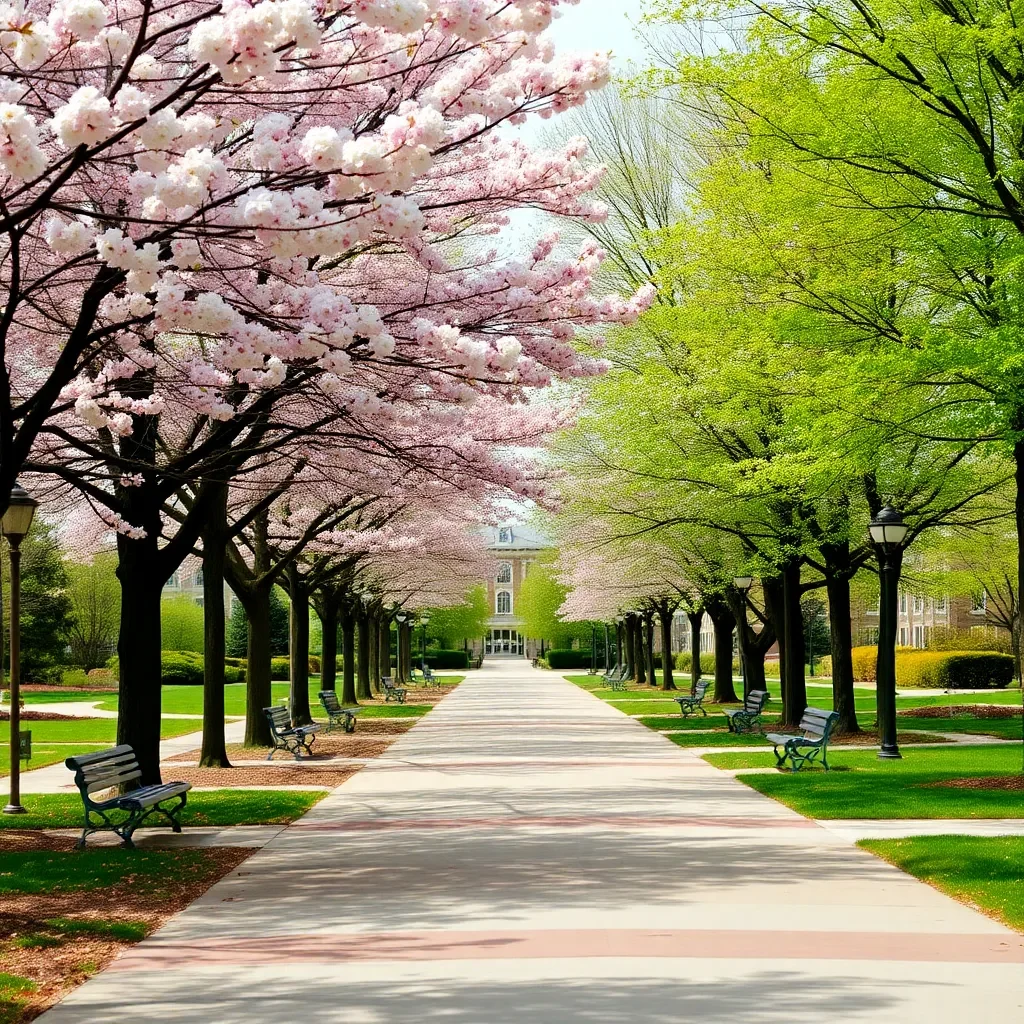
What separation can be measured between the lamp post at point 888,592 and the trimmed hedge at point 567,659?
85109 millimetres

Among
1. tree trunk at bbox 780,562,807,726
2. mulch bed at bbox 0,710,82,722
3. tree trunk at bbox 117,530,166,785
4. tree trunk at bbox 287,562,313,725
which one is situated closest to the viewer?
tree trunk at bbox 117,530,166,785

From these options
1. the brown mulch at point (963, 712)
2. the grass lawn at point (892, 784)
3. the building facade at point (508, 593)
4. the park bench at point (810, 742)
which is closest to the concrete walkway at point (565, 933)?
the grass lawn at point (892, 784)

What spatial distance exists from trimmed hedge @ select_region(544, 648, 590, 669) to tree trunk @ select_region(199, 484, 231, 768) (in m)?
87.1

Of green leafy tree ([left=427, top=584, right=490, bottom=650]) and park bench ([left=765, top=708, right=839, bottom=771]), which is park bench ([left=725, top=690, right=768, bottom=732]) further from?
green leafy tree ([left=427, top=584, right=490, bottom=650])

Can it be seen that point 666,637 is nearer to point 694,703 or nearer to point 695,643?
point 695,643

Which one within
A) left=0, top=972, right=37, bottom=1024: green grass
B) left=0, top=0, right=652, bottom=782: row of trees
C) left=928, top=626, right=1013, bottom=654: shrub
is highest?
left=0, top=0, right=652, bottom=782: row of trees

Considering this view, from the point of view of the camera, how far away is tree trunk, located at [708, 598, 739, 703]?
4381 cm

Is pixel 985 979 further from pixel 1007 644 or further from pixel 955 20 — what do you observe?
pixel 1007 644

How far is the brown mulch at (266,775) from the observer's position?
64.1ft

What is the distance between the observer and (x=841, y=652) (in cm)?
2630

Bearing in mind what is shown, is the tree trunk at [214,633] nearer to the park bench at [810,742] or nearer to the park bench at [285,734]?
the park bench at [285,734]

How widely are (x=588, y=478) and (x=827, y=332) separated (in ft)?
40.6

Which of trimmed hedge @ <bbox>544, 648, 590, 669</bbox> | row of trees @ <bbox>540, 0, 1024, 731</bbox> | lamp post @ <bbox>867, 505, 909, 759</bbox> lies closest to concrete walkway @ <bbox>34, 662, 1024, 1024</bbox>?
row of trees @ <bbox>540, 0, 1024, 731</bbox>

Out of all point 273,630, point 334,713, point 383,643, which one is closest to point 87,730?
point 334,713
